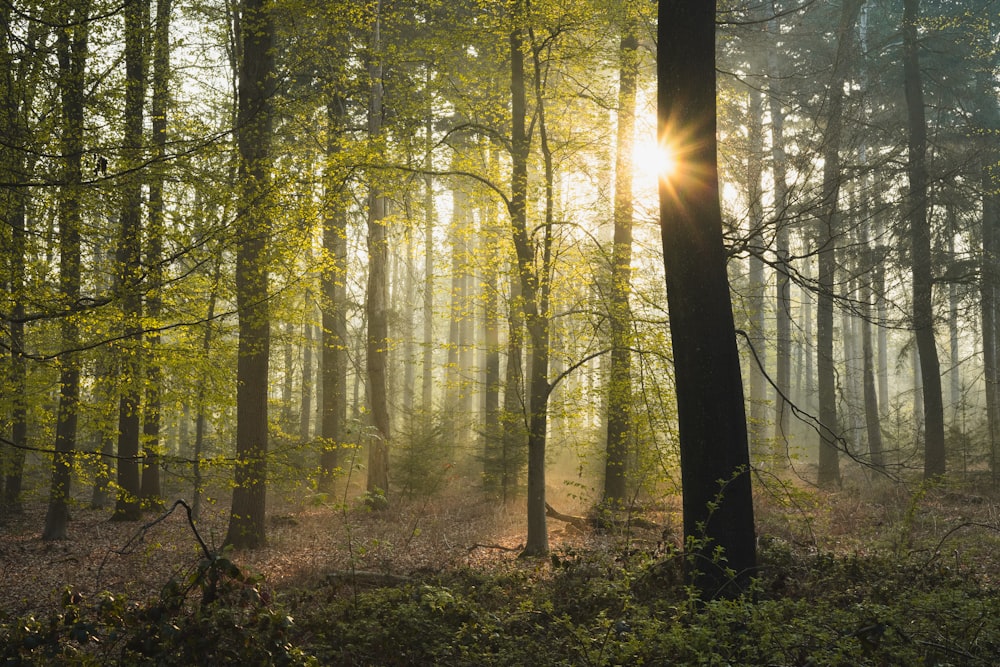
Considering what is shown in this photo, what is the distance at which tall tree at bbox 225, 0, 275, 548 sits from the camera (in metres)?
9.69

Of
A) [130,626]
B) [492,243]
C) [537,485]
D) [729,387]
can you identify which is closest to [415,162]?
[492,243]

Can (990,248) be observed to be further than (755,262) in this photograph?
No

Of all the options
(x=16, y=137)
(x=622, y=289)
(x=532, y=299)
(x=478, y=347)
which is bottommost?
(x=478, y=347)

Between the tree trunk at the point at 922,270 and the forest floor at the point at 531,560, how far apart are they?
142cm

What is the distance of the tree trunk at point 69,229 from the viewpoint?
7.30 m

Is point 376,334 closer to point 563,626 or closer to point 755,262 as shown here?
point 563,626

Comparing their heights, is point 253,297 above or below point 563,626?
above

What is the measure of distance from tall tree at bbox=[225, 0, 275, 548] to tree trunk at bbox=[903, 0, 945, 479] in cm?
1362

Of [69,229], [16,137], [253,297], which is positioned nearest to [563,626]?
[253,297]

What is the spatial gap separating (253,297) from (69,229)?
2.35 metres

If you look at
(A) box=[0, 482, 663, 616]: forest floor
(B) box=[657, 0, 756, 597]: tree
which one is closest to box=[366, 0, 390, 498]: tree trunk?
(A) box=[0, 482, 663, 616]: forest floor

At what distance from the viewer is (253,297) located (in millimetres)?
9578

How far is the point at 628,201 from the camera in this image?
12367 millimetres

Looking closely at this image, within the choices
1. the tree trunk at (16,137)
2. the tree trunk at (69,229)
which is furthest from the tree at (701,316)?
the tree trunk at (16,137)
